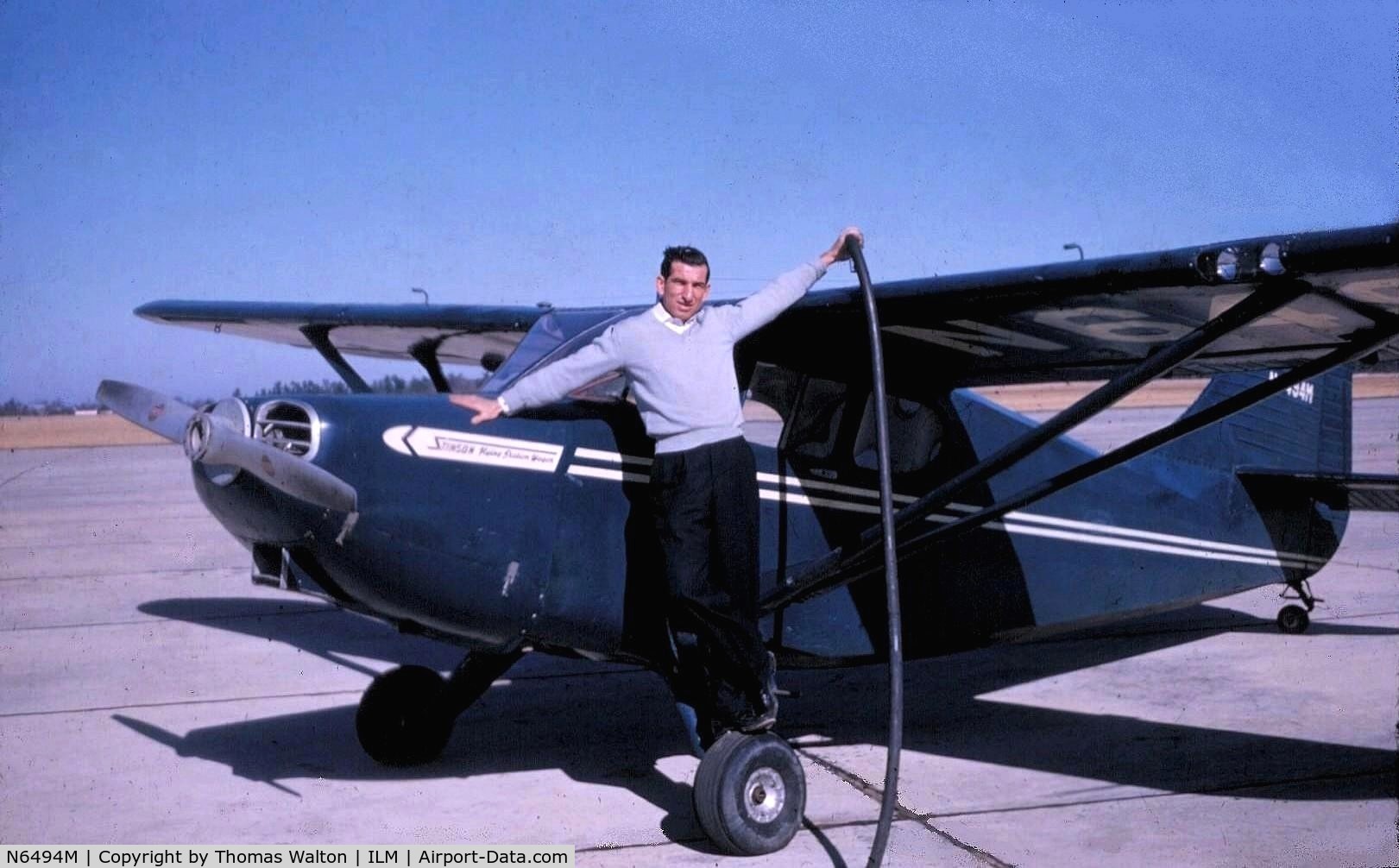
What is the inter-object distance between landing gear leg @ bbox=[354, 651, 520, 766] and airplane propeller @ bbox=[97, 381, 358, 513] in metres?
1.69

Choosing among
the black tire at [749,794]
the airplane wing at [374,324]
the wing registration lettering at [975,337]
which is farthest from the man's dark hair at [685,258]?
the airplane wing at [374,324]

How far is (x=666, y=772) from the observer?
18.7ft

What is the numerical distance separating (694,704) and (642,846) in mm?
562

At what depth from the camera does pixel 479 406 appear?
4621 mm

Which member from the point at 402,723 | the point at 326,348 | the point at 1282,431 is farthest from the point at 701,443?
the point at 1282,431

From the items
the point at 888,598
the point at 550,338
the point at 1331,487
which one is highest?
the point at 550,338

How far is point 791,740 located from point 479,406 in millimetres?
2581

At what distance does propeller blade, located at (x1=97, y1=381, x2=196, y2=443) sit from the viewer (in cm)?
443

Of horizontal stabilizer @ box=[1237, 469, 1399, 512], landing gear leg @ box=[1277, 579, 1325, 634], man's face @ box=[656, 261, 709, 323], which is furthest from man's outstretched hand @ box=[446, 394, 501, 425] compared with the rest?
landing gear leg @ box=[1277, 579, 1325, 634]

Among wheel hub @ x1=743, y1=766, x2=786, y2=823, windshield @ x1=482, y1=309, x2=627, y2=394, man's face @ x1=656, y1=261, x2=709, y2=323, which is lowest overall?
wheel hub @ x1=743, y1=766, x2=786, y2=823

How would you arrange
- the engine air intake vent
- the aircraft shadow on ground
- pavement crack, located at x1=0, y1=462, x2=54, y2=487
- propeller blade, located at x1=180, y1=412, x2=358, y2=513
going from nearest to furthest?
propeller blade, located at x1=180, y1=412, x2=358, y2=513 → the engine air intake vent → the aircraft shadow on ground → pavement crack, located at x1=0, y1=462, x2=54, y2=487

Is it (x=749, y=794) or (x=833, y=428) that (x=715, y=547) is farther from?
(x=833, y=428)

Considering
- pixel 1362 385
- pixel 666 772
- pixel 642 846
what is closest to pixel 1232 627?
pixel 666 772

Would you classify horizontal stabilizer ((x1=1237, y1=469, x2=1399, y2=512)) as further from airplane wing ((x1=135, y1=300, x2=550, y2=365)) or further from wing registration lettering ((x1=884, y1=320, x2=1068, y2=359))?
airplane wing ((x1=135, y1=300, x2=550, y2=365))
